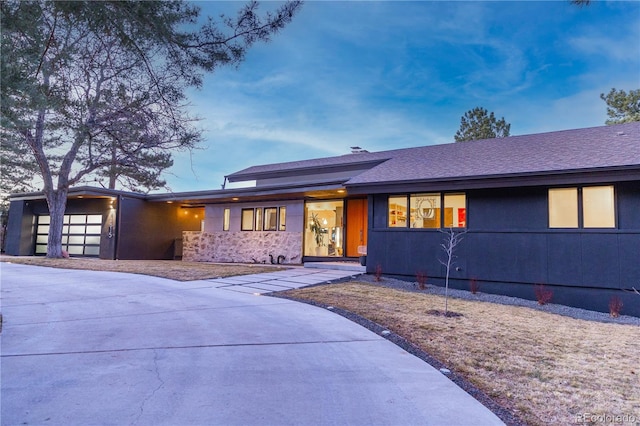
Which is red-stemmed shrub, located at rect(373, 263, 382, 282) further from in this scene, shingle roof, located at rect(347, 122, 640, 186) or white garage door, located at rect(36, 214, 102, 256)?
white garage door, located at rect(36, 214, 102, 256)

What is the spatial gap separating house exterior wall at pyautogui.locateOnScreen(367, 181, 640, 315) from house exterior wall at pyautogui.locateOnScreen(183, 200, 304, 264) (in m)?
4.81

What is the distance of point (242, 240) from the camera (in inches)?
641

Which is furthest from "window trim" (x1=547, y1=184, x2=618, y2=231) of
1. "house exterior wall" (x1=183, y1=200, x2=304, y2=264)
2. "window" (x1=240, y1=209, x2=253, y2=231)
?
"window" (x1=240, y1=209, x2=253, y2=231)

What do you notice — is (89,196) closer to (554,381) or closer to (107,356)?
(107,356)

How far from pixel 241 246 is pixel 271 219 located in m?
1.84

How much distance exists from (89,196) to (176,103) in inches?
594

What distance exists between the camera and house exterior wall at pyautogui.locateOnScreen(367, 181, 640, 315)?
316 inches

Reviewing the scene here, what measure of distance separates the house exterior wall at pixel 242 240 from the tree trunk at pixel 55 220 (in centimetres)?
503

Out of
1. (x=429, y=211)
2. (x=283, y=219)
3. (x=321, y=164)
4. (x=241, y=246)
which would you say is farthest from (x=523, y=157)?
(x=241, y=246)

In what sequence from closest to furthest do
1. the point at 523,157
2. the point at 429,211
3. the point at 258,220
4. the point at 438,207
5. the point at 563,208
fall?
the point at 563,208 < the point at 523,157 < the point at 438,207 < the point at 429,211 < the point at 258,220

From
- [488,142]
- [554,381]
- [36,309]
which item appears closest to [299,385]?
[554,381]

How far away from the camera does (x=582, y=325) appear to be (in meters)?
6.35

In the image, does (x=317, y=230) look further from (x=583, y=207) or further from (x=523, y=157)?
(x=583, y=207)

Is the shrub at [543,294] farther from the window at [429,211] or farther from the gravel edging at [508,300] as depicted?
→ the window at [429,211]
